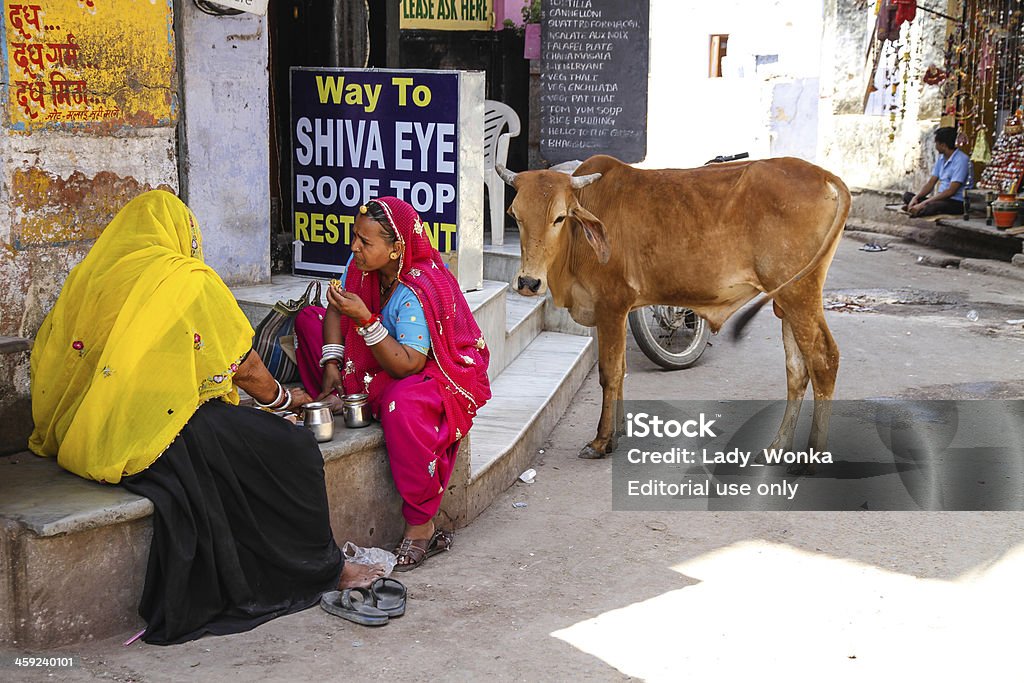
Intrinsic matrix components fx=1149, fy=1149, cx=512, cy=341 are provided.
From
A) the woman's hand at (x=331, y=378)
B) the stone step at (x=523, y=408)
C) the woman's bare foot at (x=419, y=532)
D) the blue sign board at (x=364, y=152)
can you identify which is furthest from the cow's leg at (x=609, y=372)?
the woman's hand at (x=331, y=378)

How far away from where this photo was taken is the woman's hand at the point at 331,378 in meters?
4.66

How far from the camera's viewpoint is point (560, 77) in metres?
9.59

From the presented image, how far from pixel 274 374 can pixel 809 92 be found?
1936 centimetres

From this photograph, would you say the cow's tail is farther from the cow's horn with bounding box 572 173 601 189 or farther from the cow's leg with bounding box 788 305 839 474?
the cow's horn with bounding box 572 173 601 189

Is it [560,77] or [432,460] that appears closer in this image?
[432,460]

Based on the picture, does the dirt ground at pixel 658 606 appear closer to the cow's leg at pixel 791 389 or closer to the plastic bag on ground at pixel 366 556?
the plastic bag on ground at pixel 366 556

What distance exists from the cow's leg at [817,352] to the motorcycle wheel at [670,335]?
2.05 metres

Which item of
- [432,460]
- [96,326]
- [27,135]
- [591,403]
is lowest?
[591,403]

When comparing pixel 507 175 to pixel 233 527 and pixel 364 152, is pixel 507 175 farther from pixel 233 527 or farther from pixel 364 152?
pixel 233 527

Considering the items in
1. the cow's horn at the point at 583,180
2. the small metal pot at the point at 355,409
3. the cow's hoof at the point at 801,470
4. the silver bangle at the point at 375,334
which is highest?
the cow's horn at the point at 583,180

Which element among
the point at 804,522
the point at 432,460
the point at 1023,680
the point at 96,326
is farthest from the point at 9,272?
the point at 1023,680

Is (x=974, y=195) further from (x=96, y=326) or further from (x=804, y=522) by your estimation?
(x=96, y=326)

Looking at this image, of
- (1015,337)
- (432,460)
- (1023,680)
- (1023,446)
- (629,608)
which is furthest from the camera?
(1015,337)

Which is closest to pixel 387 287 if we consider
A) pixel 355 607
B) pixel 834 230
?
pixel 355 607
